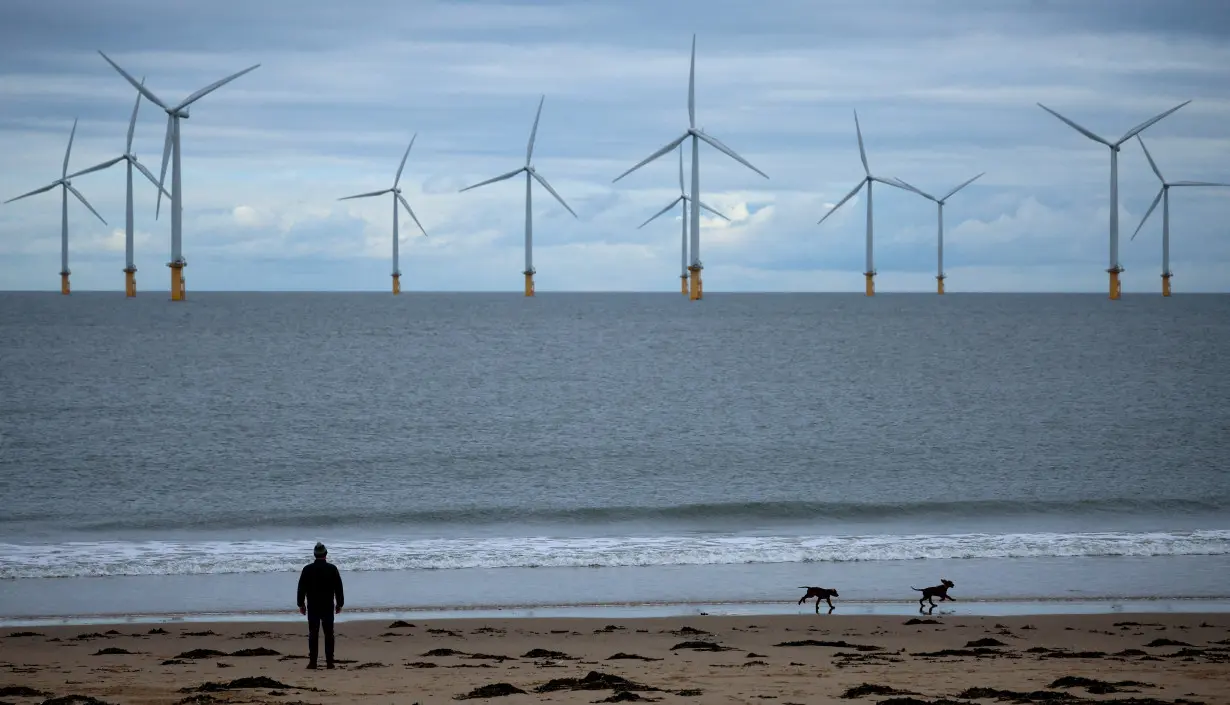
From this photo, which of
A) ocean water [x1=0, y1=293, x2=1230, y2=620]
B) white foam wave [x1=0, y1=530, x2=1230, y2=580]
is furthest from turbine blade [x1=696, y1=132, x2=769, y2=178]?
white foam wave [x1=0, y1=530, x2=1230, y2=580]

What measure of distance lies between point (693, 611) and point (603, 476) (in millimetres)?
A: 27860

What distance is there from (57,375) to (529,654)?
8535cm

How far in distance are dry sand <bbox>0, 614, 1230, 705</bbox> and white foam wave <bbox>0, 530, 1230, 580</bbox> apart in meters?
7.94

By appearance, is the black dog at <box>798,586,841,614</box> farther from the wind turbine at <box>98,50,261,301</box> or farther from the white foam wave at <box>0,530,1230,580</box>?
the wind turbine at <box>98,50,261,301</box>

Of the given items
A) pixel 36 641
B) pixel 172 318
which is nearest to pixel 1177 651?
pixel 36 641

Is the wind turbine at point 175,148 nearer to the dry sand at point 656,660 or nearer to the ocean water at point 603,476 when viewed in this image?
the ocean water at point 603,476

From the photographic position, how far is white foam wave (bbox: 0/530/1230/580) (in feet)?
98.3

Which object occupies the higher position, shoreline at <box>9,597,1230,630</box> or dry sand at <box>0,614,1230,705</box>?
dry sand at <box>0,614,1230,705</box>

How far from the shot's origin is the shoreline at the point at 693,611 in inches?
896

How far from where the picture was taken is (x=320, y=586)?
698 inches

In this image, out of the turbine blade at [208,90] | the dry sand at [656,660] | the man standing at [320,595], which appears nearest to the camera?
the dry sand at [656,660]

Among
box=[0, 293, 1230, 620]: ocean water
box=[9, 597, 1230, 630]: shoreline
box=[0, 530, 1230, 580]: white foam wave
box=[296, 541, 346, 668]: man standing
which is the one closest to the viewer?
box=[296, 541, 346, 668]: man standing

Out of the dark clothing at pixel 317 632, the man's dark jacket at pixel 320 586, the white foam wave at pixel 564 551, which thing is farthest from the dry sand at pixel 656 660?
the white foam wave at pixel 564 551

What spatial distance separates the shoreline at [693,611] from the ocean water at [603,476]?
33 cm
